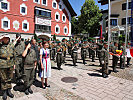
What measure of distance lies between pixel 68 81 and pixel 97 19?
97.6 ft

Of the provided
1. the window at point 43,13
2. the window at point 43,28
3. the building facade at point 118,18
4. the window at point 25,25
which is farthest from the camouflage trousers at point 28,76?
the building facade at point 118,18

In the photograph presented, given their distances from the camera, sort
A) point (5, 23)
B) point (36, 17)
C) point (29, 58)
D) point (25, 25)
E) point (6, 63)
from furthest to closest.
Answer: point (36, 17), point (25, 25), point (5, 23), point (29, 58), point (6, 63)

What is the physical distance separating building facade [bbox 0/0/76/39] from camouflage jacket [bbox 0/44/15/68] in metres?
19.2

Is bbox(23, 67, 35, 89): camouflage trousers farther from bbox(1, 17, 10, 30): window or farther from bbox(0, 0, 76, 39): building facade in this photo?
bbox(1, 17, 10, 30): window

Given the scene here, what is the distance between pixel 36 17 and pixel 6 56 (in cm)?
2165

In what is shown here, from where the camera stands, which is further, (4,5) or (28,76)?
(4,5)

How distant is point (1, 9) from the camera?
64.3 feet

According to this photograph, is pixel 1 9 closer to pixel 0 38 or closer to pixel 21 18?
pixel 21 18

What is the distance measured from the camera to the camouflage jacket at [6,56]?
3695mm

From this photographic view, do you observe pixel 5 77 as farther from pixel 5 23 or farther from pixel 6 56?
pixel 5 23

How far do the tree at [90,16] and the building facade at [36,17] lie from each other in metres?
4.17

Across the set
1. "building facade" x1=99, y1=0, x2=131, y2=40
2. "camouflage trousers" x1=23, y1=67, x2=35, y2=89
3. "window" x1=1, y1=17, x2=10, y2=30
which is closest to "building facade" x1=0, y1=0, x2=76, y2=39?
"window" x1=1, y1=17, x2=10, y2=30

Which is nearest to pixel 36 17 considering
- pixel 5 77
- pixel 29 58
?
pixel 29 58

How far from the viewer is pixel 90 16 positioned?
32.4 m
